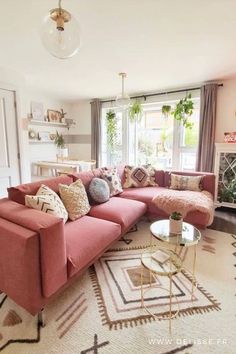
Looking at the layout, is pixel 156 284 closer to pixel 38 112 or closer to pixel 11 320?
pixel 11 320

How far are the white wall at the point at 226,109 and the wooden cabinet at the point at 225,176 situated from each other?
449 mm

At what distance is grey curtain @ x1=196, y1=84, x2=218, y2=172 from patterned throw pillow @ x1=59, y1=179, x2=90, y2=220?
264 centimetres

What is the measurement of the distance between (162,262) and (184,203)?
1.23 meters

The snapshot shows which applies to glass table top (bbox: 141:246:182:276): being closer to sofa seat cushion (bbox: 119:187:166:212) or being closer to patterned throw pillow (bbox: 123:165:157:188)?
sofa seat cushion (bbox: 119:187:166:212)

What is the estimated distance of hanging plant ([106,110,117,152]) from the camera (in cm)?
490

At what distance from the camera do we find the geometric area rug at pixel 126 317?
127 cm

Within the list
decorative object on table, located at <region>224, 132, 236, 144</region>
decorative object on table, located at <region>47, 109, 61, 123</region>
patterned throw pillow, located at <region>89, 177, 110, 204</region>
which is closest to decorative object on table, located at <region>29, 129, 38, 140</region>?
decorative object on table, located at <region>47, 109, 61, 123</region>

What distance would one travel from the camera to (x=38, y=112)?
15.8 feet

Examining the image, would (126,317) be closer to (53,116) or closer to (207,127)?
(207,127)

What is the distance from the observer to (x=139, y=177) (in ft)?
12.0

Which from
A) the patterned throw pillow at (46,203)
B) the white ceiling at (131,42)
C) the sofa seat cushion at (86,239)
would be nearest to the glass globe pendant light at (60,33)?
the white ceiling at (131,42)

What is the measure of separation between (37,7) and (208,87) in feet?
10.1

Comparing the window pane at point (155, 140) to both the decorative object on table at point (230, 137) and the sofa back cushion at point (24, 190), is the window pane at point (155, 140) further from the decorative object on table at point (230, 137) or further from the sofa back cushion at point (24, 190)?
the sofa back cushion at point (24, 190)

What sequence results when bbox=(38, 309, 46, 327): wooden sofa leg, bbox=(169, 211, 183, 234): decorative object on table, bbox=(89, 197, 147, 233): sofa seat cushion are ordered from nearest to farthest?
bbox=(38, 309, 46, 327): wooden sofa leg, bbox=(169, 211, 183, 234): decorative object on table, bbox=(89, 197, 147, 233): sofa seat cushion
